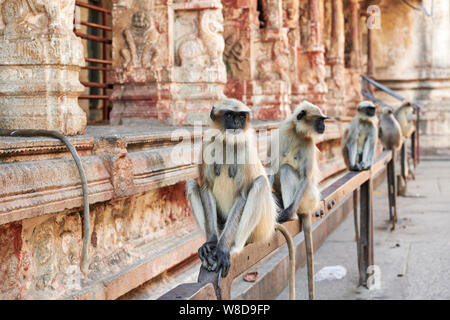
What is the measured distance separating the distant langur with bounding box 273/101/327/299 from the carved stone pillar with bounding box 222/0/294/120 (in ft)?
14.7

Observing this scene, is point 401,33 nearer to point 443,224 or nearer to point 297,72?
point 297,72

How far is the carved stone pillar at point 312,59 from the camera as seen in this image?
1212 cm

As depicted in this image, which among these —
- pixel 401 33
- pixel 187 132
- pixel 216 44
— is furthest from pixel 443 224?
pixel 401 33

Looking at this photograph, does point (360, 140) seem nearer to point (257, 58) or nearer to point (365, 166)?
point (365, 166)

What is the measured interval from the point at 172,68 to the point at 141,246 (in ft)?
7.33

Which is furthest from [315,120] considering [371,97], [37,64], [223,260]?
[371,97]

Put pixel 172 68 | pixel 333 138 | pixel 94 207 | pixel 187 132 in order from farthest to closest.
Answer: pixel 333 138 < pixel 172 68 < pixel 187 132 < pixel 94 207

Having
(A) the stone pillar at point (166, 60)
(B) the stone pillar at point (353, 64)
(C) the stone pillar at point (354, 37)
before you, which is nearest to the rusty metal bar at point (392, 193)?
(A) the stone pillar at point (166, 60)

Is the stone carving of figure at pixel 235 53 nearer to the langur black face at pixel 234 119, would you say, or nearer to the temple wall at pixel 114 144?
the temple wall at pixel 114 144

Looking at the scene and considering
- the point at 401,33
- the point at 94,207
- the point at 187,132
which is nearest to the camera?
the point at 94,207

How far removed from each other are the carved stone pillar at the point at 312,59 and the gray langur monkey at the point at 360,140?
4.41 meters

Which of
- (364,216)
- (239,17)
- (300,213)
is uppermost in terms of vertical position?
(239,17)

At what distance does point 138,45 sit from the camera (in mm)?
6242

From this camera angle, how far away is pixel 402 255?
714 centimetres
